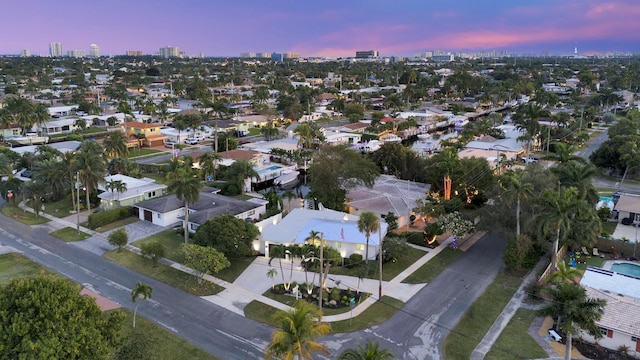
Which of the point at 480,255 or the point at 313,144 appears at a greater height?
the point at 313,144

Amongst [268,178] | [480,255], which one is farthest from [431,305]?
[268,178]

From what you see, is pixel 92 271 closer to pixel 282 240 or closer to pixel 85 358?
pixel 282 240

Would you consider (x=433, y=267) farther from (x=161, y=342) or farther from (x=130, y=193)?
(x=130, y=193)

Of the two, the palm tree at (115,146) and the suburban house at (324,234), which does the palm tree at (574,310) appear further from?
the palm tree at (115,146)

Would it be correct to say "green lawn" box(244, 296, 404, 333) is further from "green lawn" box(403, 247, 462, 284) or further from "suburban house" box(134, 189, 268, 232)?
"suburban house" box(134, 189, 268, 232)

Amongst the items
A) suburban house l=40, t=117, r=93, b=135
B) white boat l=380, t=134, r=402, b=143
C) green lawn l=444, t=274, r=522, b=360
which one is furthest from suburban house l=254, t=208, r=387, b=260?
suburban house l=40, t=117, r=93, b=135
